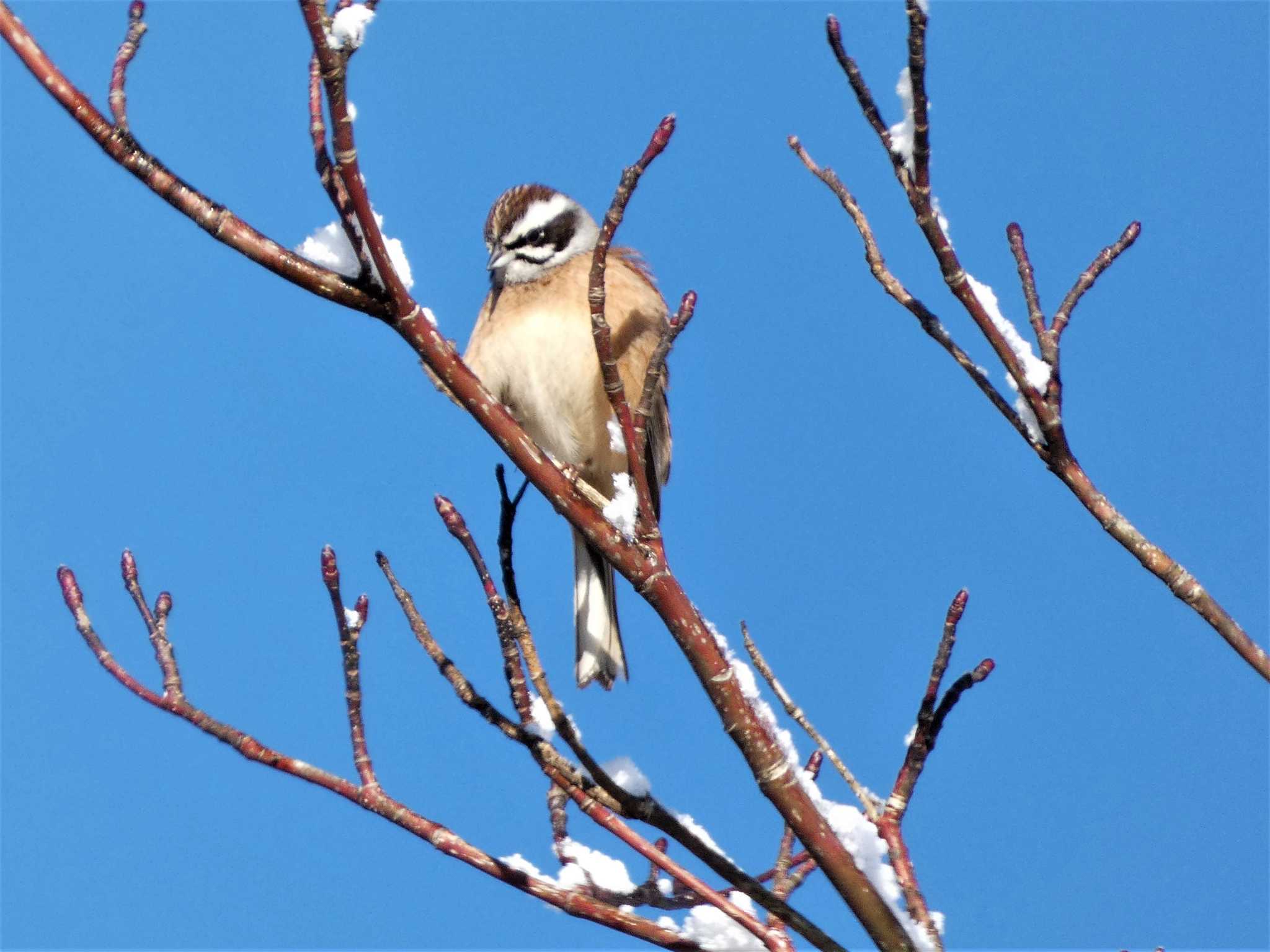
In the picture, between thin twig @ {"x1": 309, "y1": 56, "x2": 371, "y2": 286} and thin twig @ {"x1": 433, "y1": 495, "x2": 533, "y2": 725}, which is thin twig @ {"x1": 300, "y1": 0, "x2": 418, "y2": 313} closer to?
thin twig @ {"x1": 309, "y1": 56, "x2": 371, "y2": 286}

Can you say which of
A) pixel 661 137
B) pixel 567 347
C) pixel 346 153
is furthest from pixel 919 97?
pixel 567 347

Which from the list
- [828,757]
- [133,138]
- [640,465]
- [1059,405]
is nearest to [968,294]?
[1059,405]

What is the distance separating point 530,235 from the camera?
5445 millimetres

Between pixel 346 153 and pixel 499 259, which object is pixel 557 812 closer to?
pixel 346 153

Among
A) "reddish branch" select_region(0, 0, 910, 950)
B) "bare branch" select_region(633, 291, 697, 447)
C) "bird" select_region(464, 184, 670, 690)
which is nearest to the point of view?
"reddish branch" select_region(0, 0, 910, 950)

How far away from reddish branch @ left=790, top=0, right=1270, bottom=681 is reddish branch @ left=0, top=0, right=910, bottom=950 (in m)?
0.75

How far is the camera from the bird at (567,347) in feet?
16.6

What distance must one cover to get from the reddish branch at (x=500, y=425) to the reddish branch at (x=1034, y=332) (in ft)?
2.46

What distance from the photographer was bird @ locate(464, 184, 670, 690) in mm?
5066

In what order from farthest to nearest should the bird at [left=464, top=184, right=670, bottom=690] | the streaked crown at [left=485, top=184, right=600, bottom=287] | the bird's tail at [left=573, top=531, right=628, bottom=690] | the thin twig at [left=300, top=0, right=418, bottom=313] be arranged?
the streaked crown at [left=485, top=184, right=600, bottom=287], the bird at [left=464, top=184, right=670, bottom=690], the bird's tail at [left=573, top=531, right=628, bottom=690], the thin twig at [left=300, top=0, right=418, bottom=313]

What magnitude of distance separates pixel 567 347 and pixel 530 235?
659 mm

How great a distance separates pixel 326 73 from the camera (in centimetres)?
228

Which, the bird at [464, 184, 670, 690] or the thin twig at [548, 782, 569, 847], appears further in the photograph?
the bird at [464, 184, 670, 690]

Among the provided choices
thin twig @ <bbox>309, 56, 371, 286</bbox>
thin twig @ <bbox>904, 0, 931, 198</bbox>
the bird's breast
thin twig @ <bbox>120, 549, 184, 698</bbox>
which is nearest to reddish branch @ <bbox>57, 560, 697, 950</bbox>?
thin twig @ <bbox>120, 549, 184, 698</bbox>
